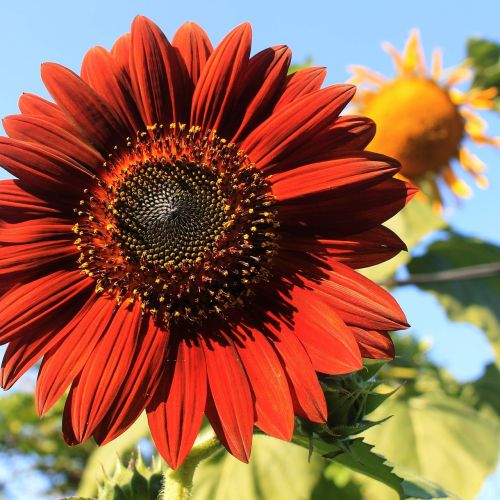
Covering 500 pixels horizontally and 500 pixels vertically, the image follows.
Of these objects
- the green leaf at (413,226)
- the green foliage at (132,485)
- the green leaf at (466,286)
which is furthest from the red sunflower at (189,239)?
the green leaf at (466,286)

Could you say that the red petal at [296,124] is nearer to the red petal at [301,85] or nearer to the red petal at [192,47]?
the red petal at [301,85]

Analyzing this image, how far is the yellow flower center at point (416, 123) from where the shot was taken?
3711 mm

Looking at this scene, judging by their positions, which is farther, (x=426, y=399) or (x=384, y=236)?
(x=426, y=399)

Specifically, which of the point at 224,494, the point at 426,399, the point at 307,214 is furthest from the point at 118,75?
the point at 426,399

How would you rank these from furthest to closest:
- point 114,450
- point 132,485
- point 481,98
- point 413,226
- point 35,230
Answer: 1. point 481,98
2. point 413,226
3. point 114,450
4. point 132,485
5. point 35,230

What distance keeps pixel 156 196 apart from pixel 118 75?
0.71 ft

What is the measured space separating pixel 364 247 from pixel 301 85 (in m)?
0.29

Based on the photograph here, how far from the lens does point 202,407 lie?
1136mm

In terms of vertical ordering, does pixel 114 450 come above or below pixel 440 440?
below

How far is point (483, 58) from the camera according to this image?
4070 mm

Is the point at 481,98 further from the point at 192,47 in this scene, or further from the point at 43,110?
the point at 43,110

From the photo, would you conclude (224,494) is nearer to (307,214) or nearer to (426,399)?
(426,399)

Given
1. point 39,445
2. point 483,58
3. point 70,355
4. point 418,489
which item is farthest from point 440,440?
point 39,445

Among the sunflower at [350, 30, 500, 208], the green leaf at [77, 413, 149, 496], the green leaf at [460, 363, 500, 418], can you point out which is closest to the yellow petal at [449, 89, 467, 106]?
the sunflower at [350, 30, 500, 208]
